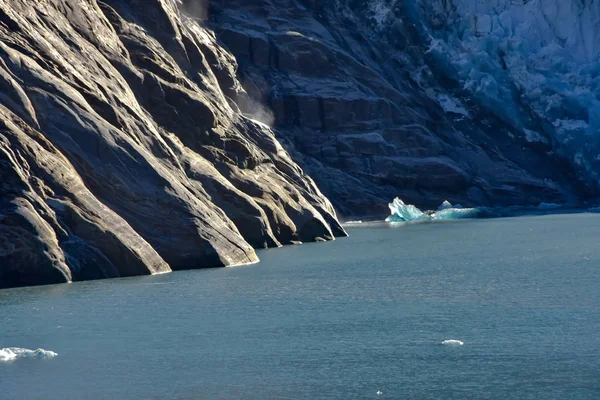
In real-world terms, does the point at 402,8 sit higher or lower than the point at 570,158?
higher

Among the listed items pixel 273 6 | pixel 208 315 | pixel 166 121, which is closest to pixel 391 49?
pixel 273 6

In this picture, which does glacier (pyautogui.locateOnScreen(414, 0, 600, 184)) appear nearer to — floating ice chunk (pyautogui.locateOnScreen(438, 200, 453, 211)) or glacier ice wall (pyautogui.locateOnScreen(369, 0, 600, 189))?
glacier ice wall (pyautogui.locateOnScreen(369, 0, 600, 189))

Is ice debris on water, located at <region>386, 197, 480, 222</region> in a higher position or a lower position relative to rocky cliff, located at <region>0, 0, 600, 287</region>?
lower

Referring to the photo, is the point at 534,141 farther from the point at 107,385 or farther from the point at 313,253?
the point at 107,385

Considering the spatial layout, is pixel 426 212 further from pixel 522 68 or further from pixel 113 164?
pixel 113 164

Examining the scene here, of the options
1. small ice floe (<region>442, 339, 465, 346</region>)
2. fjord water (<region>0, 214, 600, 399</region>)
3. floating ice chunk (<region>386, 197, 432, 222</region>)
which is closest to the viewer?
fjord water (<region>0, 214, 600, 399</region>)

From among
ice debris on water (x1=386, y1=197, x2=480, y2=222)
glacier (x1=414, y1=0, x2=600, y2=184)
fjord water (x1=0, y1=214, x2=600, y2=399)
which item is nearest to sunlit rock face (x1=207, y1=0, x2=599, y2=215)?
glacier (x1=414, y1=0, x2=600, y2=184)


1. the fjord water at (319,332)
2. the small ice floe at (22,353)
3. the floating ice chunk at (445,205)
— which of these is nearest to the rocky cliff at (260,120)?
the floating ice chunk at (445,205)
